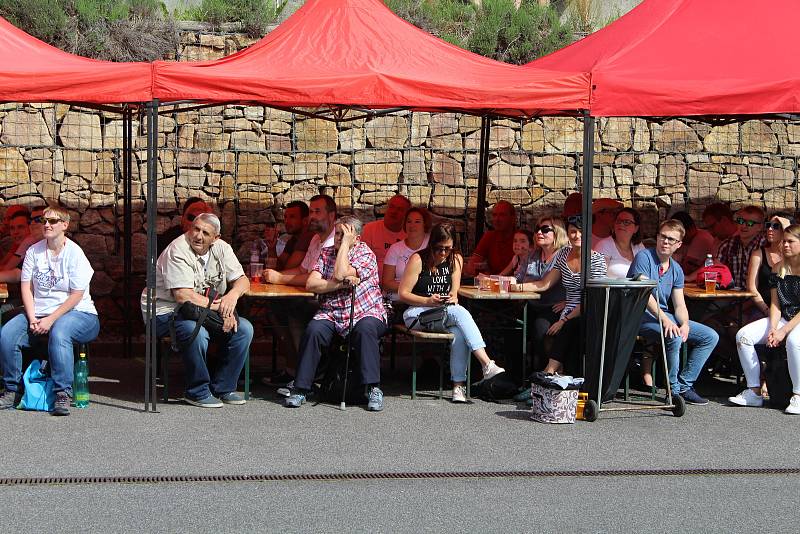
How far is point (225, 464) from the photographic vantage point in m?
6.20

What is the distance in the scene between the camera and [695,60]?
8.41m

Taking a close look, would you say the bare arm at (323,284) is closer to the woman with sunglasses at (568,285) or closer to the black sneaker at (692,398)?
the woman with sunglasses at (568,285)

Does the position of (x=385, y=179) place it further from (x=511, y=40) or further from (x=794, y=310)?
(x=794, y=310)

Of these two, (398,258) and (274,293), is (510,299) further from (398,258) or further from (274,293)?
(274,293)

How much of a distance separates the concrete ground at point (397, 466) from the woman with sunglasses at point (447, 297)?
0.97ft

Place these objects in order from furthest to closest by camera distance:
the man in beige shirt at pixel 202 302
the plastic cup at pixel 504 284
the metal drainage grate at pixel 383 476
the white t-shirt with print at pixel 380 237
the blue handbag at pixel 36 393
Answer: the white t-shirt with print at pixel 380 237
the plastic cup at pixel 504 284
the man in beige shirt at pixel 202 302
the blue handbag at pixel 36 393
the metal drainage grate at pixel 383 476

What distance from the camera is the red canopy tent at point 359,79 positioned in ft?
24.3

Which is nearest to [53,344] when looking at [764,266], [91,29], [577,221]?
[577,221]

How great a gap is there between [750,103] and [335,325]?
3208 millimetres

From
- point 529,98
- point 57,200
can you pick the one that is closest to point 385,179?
point 57,200

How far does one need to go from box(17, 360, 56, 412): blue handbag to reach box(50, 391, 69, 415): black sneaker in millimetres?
51

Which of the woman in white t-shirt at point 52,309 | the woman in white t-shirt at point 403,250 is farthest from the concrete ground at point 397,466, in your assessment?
the woman in white t-shirt at point 403,250

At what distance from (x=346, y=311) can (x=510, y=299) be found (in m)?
1.27

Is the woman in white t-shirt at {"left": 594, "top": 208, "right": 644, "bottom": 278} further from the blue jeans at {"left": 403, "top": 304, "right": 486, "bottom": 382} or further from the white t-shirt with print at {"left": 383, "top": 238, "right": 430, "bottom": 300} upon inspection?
the white t-shirt with print at {"left": 383, "top": 238, "right": 430, "bottom": 300}
